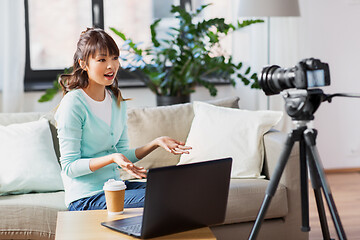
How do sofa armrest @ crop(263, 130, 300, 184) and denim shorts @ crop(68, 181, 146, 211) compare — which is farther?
sofa armrest @ crop(263, 130, 300, 184)

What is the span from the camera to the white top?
2232mm

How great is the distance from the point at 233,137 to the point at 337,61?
200 cm

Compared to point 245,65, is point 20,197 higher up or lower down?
lower down

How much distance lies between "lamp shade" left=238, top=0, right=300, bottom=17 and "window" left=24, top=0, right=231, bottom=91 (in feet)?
2.18

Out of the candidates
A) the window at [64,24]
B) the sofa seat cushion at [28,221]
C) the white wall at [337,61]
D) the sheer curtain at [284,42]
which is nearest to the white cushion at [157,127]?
the sofa seat cushion at [28,221]

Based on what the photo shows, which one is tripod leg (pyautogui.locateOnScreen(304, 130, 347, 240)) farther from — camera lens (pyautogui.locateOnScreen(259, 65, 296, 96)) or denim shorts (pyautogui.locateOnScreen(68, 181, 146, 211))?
denim shorts (pyautogui.locateOnScreen(68, 181, 146, 211))

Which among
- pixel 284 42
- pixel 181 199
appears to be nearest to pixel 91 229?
pixel 181 199

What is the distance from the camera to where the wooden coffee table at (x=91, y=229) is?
5.48ft

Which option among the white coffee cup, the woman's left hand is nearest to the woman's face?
the woman's left hand

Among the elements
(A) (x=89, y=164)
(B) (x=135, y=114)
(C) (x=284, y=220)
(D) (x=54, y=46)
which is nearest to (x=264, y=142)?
(C) (x=284, y=220)

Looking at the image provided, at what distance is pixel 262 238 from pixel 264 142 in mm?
505

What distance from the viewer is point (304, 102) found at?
1.64 metres

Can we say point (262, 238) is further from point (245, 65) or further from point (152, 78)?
point (245, 65)

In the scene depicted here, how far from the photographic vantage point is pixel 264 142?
290 centimetres
